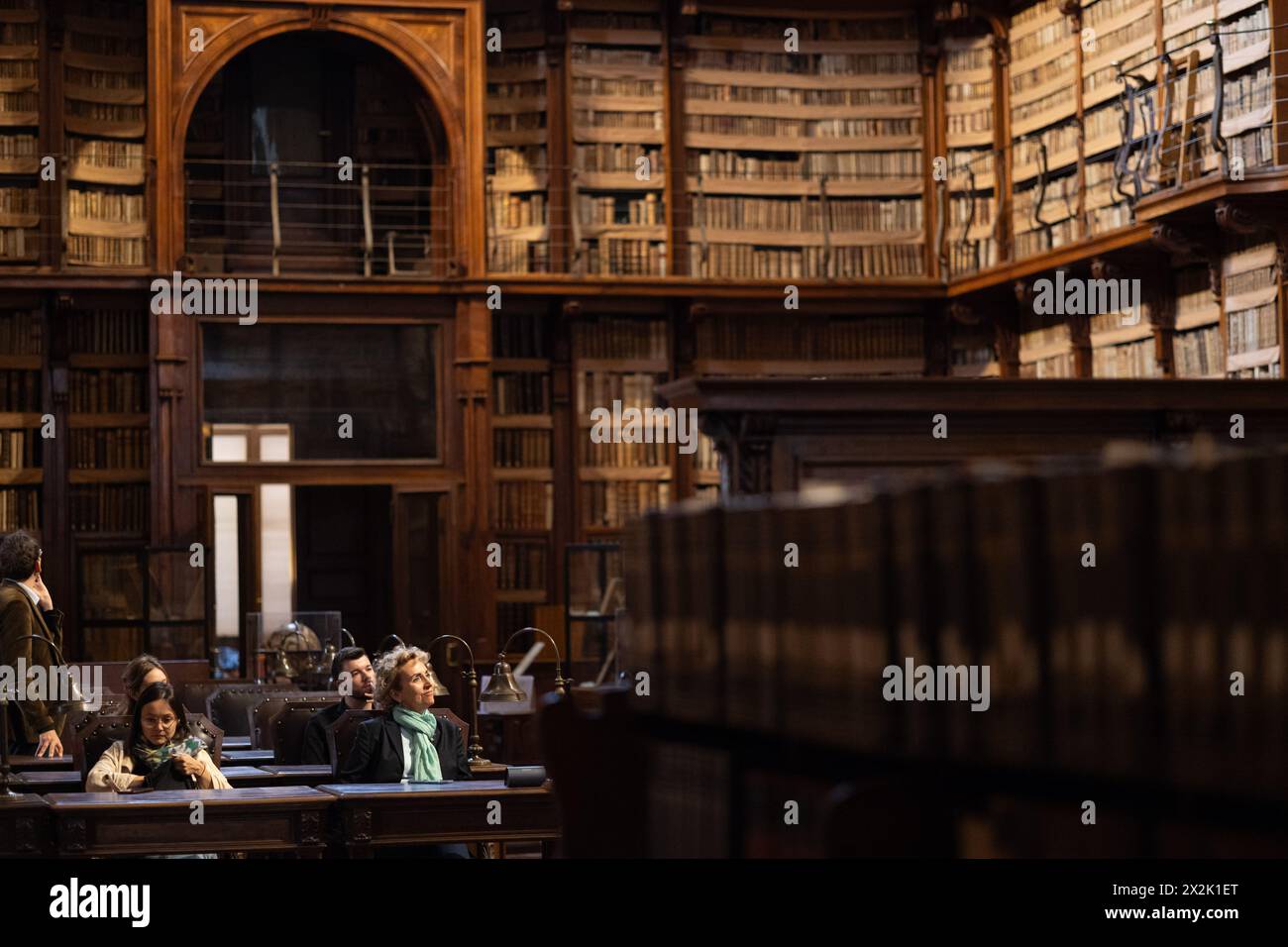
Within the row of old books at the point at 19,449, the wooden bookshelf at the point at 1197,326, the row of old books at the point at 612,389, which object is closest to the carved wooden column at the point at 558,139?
the row of old books at the point at 612,389

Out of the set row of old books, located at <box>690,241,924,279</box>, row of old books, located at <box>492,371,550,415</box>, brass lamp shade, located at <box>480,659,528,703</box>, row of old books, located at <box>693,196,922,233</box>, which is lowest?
brass lamp shade, located at <box>480,659,528,703</box>

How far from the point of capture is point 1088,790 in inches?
53.6

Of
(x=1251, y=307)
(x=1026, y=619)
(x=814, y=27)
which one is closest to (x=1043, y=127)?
(x=814, y=27)

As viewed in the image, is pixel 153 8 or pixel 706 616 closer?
pixel 706 616

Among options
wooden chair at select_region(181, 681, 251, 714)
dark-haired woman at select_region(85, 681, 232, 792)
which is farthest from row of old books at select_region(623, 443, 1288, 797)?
wooden chair at select_region(181, 681, 251, 714)

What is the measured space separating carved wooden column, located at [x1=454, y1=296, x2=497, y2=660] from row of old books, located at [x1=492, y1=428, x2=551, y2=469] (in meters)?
0.36

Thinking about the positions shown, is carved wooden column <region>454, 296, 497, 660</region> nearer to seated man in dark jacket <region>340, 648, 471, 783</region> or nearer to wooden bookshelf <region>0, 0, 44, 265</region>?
wooden bookshelf <region>0, 0, 44, 265</region>

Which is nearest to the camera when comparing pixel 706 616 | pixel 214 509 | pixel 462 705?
pixel 706 616

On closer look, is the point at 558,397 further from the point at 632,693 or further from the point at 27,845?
the point at 632,693

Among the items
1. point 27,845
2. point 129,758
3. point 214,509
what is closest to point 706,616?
point 27,845

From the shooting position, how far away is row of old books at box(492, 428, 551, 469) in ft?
38.7

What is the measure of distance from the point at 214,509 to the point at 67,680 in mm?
5052

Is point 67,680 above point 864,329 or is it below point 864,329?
below

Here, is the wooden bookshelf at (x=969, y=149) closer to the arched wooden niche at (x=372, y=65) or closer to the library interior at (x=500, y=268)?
the library interior at (x=500, y=268)
